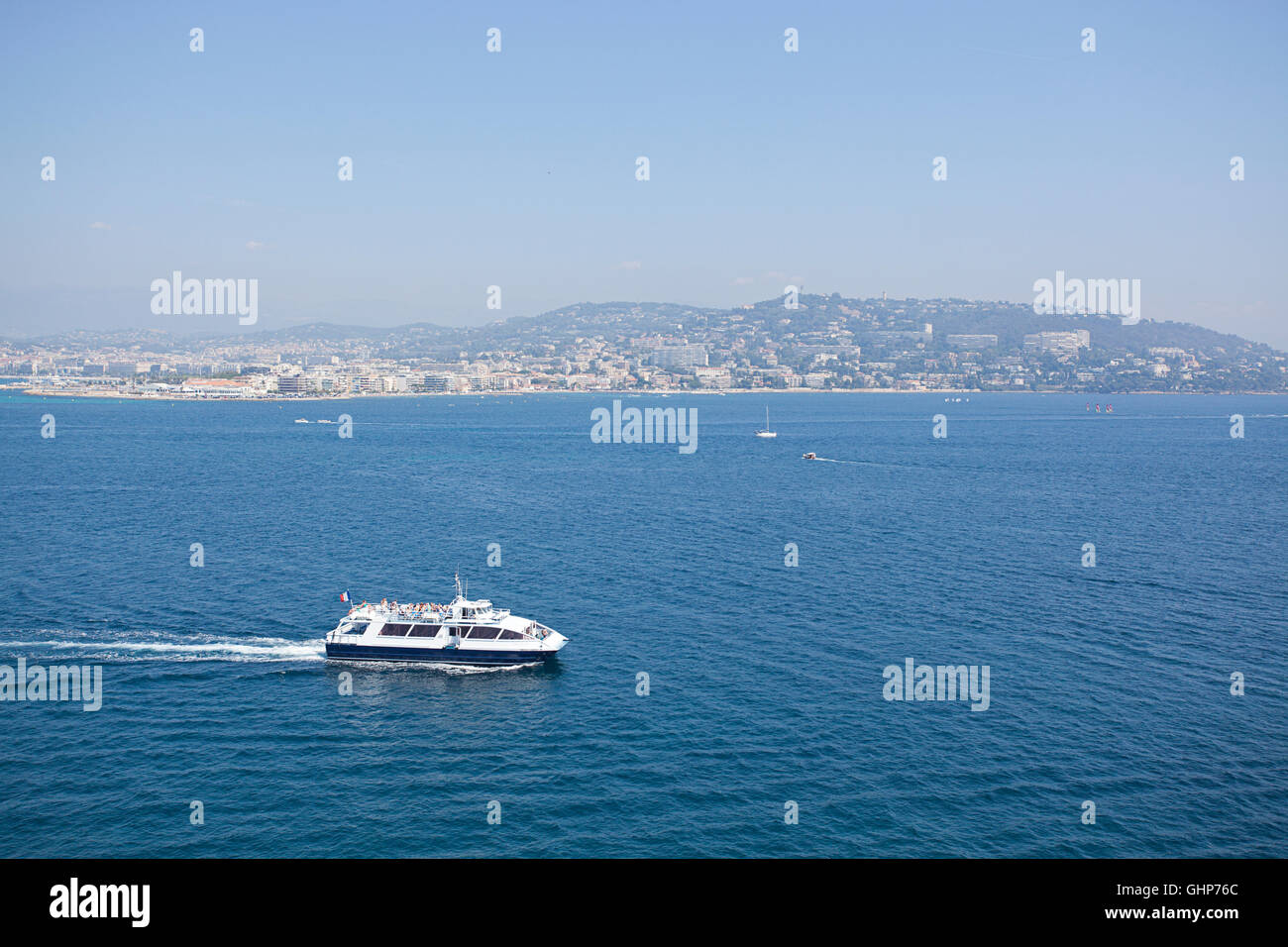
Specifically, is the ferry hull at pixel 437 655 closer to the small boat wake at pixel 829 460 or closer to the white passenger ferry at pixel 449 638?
the white passenger ferry at pixel 449 638

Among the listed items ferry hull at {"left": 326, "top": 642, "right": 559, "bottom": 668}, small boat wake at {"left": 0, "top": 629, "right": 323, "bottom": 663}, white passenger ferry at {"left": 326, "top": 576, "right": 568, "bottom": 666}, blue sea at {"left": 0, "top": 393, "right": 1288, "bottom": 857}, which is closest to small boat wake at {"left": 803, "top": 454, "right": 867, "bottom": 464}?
blue sea at {"left": 0, "top": 393, "right": 1288, "bottom": 857}

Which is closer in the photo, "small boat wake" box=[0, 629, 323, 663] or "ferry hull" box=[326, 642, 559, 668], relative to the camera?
"small boat wake" box=[0, 629, 323, 663]

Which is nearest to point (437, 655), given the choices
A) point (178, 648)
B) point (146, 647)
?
point (178, 648)

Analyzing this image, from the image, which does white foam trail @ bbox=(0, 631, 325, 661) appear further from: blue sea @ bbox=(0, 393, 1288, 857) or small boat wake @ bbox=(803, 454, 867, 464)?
small boat wake @ bbox=(803, 454, 867, 464)

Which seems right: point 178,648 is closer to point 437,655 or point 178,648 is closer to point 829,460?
point 437,655
